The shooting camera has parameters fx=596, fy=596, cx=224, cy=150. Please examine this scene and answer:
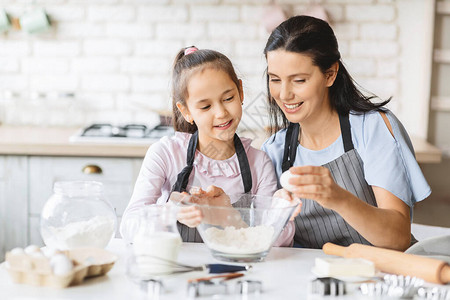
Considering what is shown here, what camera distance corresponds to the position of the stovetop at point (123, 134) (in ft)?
10.5

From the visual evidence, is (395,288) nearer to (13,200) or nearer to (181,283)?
(181,283)

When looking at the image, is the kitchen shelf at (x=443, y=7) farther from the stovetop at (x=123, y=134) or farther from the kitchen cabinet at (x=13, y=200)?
the kitchen cabinet at (x=13, y=200)

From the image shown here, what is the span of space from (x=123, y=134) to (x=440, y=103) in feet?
6.18

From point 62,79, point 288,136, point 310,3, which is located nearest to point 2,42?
point 62,79

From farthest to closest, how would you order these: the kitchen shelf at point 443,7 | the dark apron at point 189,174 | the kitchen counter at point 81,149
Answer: the kitchen shelf at point 443,7 → the kitchen counter at point 81,149 → the dark apron at point 189,174

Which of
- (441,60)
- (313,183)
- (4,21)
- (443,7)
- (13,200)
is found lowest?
(13,200)

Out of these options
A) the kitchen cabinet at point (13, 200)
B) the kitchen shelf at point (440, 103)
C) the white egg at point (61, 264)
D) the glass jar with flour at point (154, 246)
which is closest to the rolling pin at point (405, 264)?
the glass jar with flour at point (154, 246)

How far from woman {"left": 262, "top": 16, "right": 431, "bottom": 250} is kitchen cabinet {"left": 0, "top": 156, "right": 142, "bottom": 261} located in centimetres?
126

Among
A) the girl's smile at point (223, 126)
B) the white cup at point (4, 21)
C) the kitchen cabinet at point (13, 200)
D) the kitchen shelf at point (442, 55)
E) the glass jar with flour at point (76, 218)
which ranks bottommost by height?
the kitchen cabinet at point (13, 200)

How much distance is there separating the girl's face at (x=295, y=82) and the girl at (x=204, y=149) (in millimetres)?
136

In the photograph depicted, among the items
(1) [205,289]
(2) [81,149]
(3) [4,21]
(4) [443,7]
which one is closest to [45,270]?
(1) [205,289]

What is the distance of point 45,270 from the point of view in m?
1.29

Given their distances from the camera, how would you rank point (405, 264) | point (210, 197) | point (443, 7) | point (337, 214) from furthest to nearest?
point (443, 7) → point (337, 214) → point (210, 197) → point (405, 264)

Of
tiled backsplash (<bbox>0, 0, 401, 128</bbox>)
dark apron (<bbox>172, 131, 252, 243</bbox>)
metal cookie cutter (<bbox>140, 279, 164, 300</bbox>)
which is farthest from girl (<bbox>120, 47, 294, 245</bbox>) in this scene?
tiled backsplash (<bbox>0, 0, 401, 128</bbox>)
